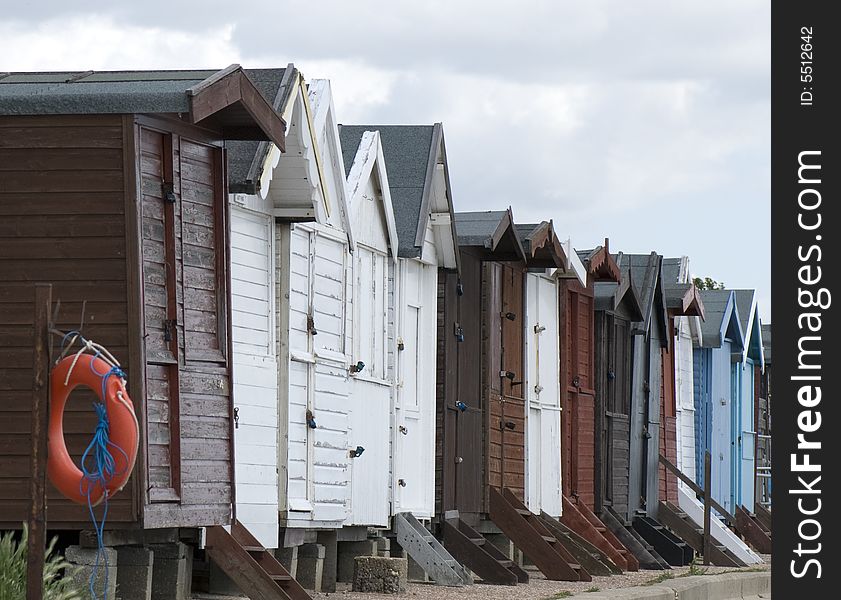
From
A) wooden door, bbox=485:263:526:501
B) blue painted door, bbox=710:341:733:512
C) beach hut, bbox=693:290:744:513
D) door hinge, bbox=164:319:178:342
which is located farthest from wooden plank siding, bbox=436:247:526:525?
blue painted door, bbox=710:341:733:512

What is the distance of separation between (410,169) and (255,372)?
204 inches

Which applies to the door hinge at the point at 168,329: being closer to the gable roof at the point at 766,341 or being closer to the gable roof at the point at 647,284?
the gable roof at the point at 647,284

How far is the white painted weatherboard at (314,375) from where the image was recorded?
49.7 ft

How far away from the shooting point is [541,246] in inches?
848

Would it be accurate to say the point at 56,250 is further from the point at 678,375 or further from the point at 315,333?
the point at 678,375

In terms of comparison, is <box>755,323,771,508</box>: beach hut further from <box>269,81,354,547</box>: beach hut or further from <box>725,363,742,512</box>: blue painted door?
<box>269,81,354,547</box>: beach hut

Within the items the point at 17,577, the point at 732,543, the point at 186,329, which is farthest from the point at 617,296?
the point at 17,577

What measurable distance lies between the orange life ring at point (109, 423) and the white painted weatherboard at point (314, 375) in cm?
527

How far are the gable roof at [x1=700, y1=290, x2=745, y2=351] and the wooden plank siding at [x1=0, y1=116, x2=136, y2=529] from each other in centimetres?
2106

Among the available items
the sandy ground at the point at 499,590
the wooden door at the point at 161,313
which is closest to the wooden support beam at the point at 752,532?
the sandy ground at the point at 499,590

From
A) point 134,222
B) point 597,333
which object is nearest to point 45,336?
point 134,222

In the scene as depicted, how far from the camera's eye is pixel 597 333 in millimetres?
25781

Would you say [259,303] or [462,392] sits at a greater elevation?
[259,303]

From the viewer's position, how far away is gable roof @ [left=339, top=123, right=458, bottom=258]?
60.3ft
